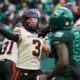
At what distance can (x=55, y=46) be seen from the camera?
5398 mm

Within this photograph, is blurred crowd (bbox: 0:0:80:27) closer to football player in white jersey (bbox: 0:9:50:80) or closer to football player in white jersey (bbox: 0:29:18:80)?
football player in white jersey (bbox: 0:29:18:80)

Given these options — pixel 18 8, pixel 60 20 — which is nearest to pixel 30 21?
pixel 60 20

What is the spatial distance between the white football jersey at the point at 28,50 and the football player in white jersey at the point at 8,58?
61 cm

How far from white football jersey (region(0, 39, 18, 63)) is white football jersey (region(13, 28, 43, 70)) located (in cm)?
60

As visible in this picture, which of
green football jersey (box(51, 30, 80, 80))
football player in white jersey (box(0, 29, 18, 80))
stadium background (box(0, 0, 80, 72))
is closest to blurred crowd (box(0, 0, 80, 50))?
stadium background (box(0, 0, 80, 72))

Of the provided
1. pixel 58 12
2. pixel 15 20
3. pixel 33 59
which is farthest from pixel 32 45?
pixel 15 20

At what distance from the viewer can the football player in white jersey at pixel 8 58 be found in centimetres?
757

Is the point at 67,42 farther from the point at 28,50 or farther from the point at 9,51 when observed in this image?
the point at 9,51

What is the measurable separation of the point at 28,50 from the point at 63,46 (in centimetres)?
158

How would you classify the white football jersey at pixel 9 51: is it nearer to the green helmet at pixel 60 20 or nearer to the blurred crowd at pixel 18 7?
the green helmet at pixel 60 20

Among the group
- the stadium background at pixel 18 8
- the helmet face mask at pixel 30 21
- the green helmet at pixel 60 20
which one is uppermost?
the stadium background at pixel 18 8

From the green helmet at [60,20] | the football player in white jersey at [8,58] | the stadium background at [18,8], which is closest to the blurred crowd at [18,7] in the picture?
the stadium background at [18,8]

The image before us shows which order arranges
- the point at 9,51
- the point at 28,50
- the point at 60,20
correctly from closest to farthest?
the point at 60,20, the point at 28,50, the point at 9,51

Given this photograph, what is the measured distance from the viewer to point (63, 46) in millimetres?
5367
